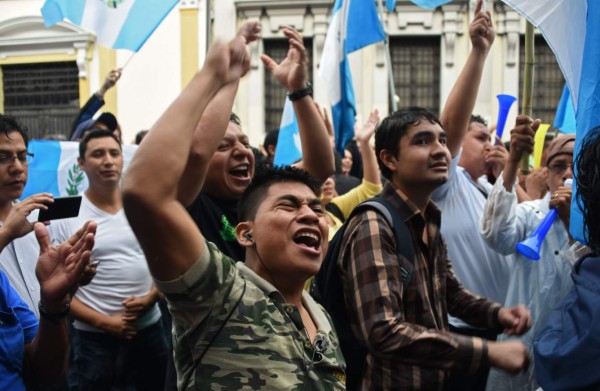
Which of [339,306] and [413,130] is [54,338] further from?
[413,130]

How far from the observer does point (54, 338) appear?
2.51 meters

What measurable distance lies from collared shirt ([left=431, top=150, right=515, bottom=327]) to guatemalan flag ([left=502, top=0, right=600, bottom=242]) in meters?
0.87

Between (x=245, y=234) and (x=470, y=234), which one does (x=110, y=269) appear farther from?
(x=245, y=234)

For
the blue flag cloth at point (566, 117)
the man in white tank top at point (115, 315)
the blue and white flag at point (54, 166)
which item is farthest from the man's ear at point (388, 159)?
the blue and white flag at point (54, 166)

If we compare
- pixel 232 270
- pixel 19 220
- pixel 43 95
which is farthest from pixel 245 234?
pixel 43 95

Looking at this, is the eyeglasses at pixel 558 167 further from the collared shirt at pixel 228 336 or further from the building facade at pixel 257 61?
the building facade at pixel 257 61

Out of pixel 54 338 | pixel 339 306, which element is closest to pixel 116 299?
pixel 54 338

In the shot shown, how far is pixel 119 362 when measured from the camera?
3.97 m

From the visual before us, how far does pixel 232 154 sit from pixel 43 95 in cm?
1432

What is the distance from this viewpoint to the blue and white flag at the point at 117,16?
13.7ft

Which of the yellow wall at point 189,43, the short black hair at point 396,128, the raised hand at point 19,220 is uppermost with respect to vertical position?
the yellow wall at point 189,43

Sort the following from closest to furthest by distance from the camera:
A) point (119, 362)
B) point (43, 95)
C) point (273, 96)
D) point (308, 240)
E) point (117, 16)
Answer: point (308, 240) → point (119, 362) → point (117, 16) → point (273, 96) → point (43, 95)

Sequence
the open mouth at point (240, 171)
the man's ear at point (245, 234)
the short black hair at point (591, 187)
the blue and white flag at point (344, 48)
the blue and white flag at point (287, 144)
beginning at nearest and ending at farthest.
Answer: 1. the short black hair at point (591, 187)
2. the man's ear at point (245, 234)
3. the open mouth at point (240, 171)
4. the blue and white flag at point (287, 144)
5. the blue and white flag at point (344, 48)

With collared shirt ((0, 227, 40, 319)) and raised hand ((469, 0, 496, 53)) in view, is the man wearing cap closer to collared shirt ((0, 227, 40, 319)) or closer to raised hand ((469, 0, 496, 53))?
raised hand ((469, 0, 496, 53))
